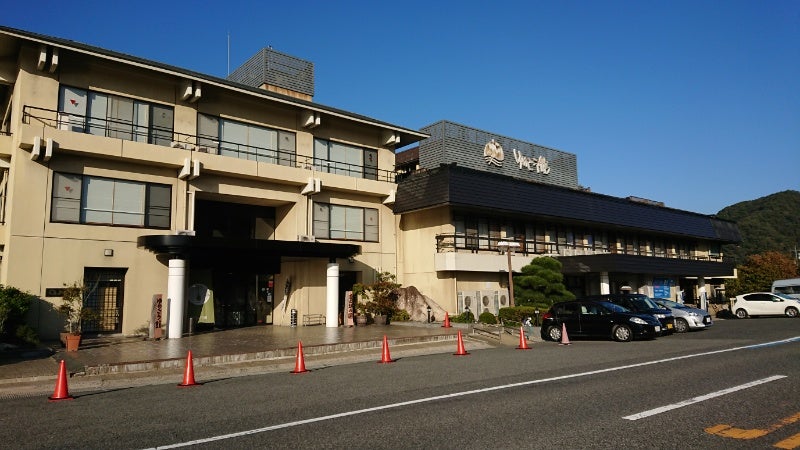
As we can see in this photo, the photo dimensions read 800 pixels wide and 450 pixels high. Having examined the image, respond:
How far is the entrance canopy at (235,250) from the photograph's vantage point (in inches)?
779

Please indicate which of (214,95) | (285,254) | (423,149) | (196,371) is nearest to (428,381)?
(196,371)

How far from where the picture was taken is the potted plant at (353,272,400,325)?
25484mm

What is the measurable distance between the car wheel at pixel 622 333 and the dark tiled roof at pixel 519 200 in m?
9.85

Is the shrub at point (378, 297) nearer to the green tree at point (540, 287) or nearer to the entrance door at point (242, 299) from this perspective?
the entrance door at point (242, 299)

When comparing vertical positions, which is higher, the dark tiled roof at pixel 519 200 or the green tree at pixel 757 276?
the dark tiled roof at pixel 519 200

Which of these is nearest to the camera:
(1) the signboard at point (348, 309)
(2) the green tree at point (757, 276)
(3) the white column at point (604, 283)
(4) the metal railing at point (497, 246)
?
(1) the signboard at point (348, 309)

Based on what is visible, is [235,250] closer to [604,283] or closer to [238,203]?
[238,203]

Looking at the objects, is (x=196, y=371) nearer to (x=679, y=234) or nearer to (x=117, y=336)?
(x=117, y=336)

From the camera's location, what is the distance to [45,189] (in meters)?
19.5

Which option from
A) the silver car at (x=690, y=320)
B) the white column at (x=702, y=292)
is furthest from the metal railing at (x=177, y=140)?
the white column at (x=702, y=292)

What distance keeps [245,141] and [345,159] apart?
5.52 m

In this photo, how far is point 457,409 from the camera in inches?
300

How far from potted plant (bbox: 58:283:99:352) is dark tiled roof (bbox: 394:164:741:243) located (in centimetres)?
1525

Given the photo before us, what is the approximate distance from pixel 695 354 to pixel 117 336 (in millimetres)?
19146
